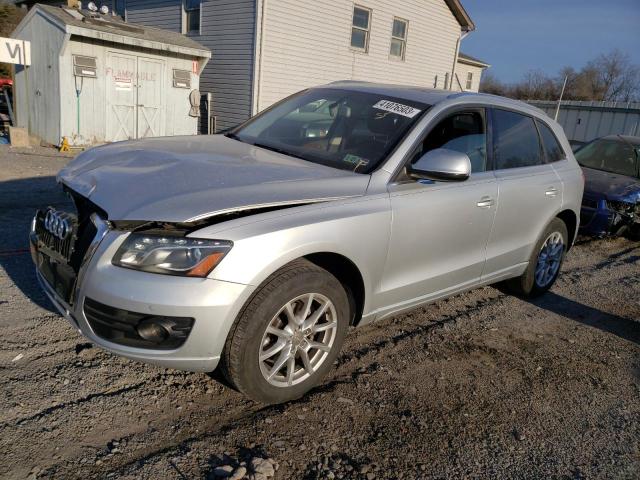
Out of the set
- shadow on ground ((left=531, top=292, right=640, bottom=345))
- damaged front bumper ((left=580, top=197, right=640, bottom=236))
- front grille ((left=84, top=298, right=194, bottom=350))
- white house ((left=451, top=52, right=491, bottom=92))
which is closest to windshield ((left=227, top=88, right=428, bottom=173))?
front grille ((left=84, top=298, right=194, bottom=350))

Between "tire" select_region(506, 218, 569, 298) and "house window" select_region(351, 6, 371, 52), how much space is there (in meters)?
13.3

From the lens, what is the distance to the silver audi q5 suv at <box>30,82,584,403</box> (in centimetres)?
251

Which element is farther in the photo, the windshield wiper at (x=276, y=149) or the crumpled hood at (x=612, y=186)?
the crumpled hood at (x=612, y=186)

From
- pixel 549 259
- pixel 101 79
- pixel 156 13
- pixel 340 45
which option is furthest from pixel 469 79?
pixel 549 259

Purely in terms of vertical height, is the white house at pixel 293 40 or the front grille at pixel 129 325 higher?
the white house at pixel 293 40

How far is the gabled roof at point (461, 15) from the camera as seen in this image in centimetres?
1939

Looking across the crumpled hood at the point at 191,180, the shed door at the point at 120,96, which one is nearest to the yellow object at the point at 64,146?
the shed door at the point at 120,96

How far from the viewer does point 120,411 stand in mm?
2783

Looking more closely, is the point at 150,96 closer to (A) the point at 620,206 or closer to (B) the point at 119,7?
(B) the point at 119,7

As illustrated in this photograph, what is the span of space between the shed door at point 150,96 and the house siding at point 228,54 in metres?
2.26

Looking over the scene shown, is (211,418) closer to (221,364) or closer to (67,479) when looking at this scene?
(221,364)

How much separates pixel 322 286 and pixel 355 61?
15357 millimetres

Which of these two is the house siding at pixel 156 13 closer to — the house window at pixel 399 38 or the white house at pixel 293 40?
the white house at pixel 293 40

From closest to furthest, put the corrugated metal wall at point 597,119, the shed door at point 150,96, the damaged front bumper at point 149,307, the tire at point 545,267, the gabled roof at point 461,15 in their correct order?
the damaged front bumper at point 149,307 → the tire at point 545,267 → the shed door at point 150,96 → the gabled roof at point 461,15 → the corrugated metal wall at point 597,119
